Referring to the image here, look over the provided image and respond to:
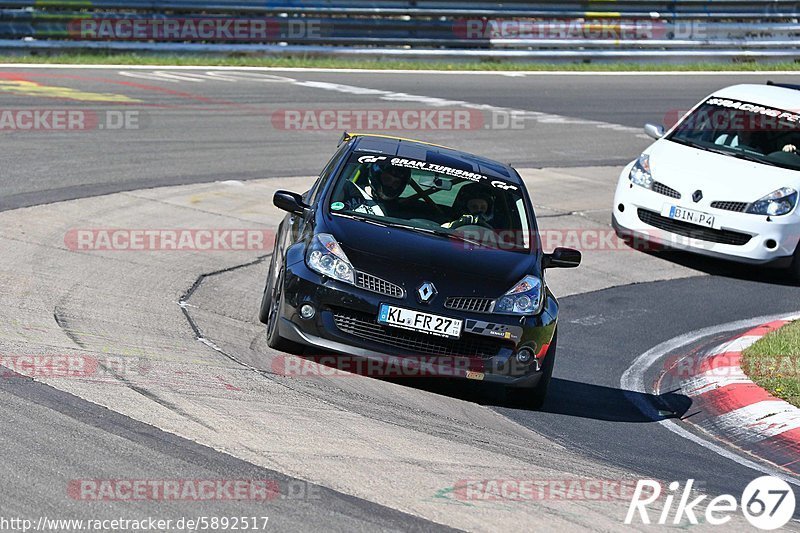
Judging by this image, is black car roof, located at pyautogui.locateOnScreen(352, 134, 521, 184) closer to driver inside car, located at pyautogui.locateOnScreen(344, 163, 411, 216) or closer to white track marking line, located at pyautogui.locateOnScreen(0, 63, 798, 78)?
driver inside car, located at pyautogui.locateOnScreen(344, 163, 411, 216)

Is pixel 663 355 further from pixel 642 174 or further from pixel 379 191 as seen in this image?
pixel 642 174

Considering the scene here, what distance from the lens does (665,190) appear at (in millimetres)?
12922

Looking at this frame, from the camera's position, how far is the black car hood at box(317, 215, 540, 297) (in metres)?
7.65

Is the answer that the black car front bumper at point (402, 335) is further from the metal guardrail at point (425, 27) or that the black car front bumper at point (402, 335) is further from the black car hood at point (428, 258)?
the metal guardrail at point (425, 27)

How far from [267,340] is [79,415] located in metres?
2.37

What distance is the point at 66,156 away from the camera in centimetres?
1442

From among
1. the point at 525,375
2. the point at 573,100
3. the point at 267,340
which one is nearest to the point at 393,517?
the point at 525,375

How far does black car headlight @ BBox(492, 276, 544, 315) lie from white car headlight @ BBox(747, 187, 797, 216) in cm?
531

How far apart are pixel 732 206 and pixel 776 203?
0.46 meters

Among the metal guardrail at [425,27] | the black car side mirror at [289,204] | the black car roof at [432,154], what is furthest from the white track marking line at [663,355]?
the metal guardrail at [425,27]

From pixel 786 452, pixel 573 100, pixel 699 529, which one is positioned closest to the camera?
pixel 699 529

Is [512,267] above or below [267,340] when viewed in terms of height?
above

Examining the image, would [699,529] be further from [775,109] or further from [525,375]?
[775,109]

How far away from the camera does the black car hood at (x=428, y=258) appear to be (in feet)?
25.1
